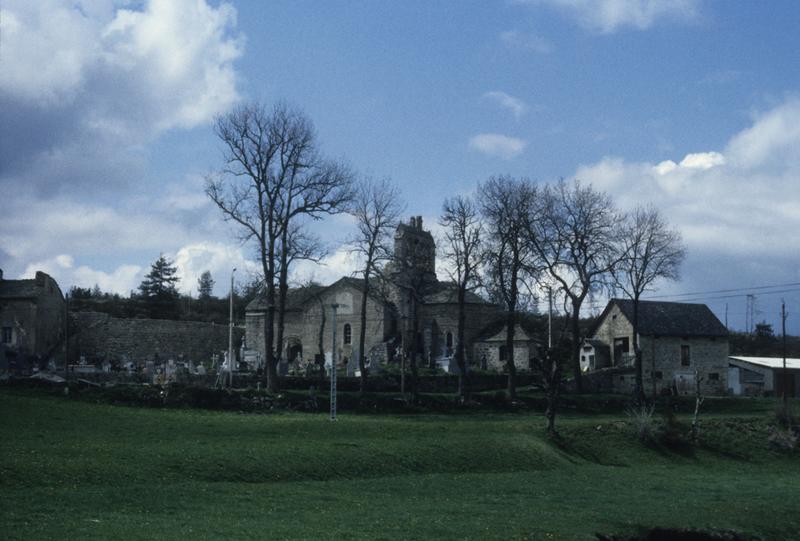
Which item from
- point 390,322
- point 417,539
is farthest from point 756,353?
point 417,539

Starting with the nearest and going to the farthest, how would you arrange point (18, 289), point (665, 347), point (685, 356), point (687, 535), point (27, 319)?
1. point (687, 535)
2. point (27, 319)
3. point (18, 289)
4. point (665, 347)
5. point (685, 356)

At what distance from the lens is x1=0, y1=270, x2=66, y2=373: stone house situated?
56812 millimetres

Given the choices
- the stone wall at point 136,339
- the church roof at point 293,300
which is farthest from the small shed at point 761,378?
the stone wall at point 136,339

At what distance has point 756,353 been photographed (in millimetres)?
93125

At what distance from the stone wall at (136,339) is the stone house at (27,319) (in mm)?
6247

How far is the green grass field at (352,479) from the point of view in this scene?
17.0m

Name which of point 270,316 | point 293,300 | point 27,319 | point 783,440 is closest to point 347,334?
point 293,300

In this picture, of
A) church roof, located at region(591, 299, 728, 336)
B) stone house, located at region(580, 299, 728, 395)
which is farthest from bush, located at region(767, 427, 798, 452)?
church roof, located at region(591, 299, 728, 336)

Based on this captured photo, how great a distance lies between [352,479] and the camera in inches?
973

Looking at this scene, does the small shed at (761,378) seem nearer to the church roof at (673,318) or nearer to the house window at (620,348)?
the church roof at (673,318)

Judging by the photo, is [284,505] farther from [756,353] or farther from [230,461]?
[756,353]

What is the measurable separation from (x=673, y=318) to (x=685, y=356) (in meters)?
3.24

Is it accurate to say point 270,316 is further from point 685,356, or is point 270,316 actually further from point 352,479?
point 685,356

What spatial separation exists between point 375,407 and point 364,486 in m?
21.1
